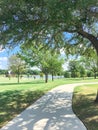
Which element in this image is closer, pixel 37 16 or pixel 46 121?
pixel 46 121

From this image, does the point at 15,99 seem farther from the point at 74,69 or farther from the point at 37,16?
the point at 74,69

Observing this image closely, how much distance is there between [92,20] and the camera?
15.5 m

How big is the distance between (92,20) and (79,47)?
504 centimetres

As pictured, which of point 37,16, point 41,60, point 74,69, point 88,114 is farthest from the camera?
point 74,69

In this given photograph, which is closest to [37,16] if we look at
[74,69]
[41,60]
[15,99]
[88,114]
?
[88,114]

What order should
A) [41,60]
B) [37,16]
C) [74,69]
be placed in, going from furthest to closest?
[74,69], [41,60], [37,16]

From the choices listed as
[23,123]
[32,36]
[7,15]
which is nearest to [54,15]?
[7,15]

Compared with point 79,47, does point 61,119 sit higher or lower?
lower

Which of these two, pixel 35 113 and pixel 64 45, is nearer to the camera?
pixel 35 113

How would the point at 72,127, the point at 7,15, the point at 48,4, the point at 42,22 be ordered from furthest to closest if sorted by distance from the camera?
the point at 42,22, the point at 7,15, the point at 48,4, the point at 72,127

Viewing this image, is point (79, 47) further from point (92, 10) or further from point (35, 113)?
point (35, 113)

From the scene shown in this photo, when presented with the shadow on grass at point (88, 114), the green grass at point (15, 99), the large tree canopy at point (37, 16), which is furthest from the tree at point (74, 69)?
the large tree canopy at point (37, 16)

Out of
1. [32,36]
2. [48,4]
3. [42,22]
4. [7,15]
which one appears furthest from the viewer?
[32,36]

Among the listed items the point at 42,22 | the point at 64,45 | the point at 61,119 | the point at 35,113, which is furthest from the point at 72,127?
the point at 64,45
